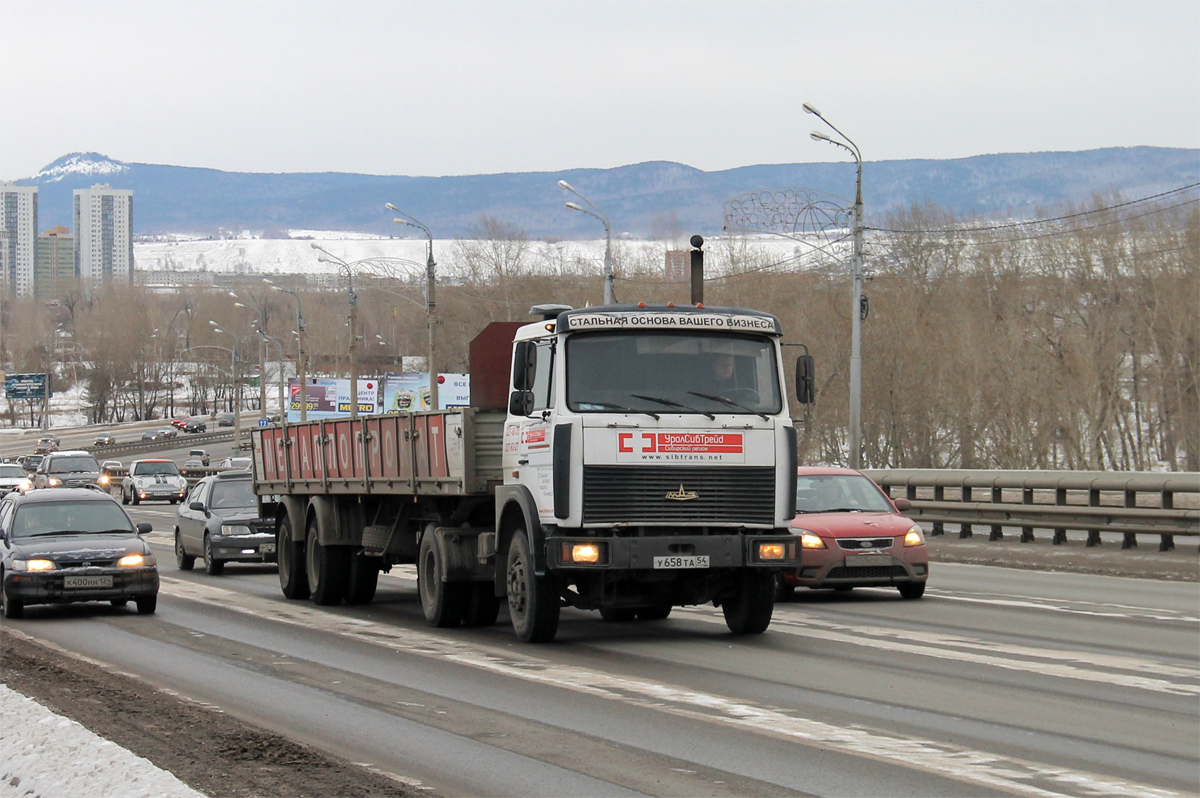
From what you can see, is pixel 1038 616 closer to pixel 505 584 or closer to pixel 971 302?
pixel 505 584

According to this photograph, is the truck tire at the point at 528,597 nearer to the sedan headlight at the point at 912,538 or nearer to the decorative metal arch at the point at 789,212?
the sedan headlight at the point at 912,538

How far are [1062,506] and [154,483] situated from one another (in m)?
39.9

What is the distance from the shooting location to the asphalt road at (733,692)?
733 centimetres

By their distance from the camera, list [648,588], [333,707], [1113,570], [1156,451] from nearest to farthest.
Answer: [333,707] → [648,588] → [1113,570] → [1156,451]

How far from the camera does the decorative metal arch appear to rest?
3812 cm

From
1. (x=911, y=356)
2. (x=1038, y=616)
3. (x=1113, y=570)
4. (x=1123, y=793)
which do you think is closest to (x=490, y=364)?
(x=1038, y=616)

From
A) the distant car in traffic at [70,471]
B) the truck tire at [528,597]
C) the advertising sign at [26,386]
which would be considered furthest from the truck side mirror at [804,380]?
the advertising sign at [26,386]

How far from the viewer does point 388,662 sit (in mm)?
11805

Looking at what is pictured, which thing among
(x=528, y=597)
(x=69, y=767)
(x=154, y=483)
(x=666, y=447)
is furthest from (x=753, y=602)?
(x=154, y=483)

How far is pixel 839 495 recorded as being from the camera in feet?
56.1

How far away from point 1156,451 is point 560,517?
156ft

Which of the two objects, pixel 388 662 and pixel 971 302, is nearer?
pixel 388 662

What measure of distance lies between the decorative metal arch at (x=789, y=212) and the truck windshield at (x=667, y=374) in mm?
26026

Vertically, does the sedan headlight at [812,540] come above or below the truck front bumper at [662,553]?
below
